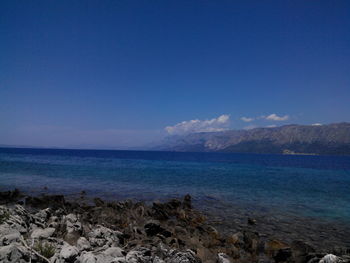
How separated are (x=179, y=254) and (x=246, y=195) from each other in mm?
20605

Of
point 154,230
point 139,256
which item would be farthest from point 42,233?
point 154,230

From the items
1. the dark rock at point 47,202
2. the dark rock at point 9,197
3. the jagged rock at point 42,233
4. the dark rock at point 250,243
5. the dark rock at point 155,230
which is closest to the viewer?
the jagged rock at point 42,233

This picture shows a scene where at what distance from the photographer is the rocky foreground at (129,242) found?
24.0 feet

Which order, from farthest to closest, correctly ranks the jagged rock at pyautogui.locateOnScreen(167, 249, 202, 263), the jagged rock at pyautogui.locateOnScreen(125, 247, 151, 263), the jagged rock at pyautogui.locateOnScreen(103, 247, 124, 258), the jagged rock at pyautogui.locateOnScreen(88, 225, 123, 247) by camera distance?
the jagged rock at pyautogui.locateOnScreen(88, 225, 123, 247), the jagged rock at pyautogui.locateOnScreen(103, 247, 124, 258), the jagged rock at pyautogui.locateOnScreen(167, 249, 202, 263), the jagged rock at pyautogui.locateOnScreen(125, 247, 151, 263)

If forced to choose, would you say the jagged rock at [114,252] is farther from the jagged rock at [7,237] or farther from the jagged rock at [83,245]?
the jagged rock at [7,237]

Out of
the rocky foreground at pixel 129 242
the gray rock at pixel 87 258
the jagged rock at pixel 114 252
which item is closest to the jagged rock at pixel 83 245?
the rocky foreground at pixel 129 242

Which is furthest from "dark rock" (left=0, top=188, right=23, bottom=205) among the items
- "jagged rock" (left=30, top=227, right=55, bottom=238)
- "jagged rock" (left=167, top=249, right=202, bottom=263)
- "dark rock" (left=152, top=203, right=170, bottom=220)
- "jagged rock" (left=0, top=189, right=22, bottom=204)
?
"jagged rock" (left=167, top=249, right=202, bottom=263)

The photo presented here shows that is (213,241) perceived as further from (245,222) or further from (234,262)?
(245,222)

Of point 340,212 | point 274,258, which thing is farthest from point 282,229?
point 340,212

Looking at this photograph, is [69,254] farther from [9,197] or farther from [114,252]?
[9,197]

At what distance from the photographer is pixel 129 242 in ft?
34.6

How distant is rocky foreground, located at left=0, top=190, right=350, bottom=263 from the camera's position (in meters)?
7.31

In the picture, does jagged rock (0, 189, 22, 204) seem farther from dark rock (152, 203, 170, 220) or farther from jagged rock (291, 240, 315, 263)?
jagged rock (291, 240, 315, 263)

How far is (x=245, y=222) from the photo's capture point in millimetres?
16266
